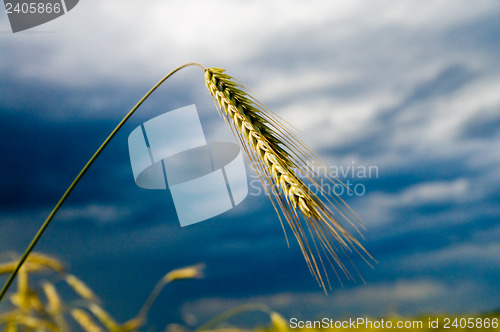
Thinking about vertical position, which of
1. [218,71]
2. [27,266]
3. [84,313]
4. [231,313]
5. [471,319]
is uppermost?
[218,71]

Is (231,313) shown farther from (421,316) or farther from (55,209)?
(421,316)

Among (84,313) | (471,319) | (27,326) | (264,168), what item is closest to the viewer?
(264,168)

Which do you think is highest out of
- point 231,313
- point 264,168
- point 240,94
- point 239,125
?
point 240,94

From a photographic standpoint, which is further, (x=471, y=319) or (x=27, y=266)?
(x=471, y=319)

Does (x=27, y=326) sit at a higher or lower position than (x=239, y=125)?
lower

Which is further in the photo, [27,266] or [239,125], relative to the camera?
[27,266]

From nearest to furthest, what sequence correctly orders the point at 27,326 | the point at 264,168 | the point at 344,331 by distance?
the point at 264,168, the point at 27,326, the point at 344,331

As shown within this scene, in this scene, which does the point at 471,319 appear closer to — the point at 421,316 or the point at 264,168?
the point at 421,316

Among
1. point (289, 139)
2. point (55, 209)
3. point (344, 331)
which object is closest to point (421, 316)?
point (344, 331)

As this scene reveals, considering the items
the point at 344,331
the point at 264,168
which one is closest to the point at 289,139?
the point at 264,168
